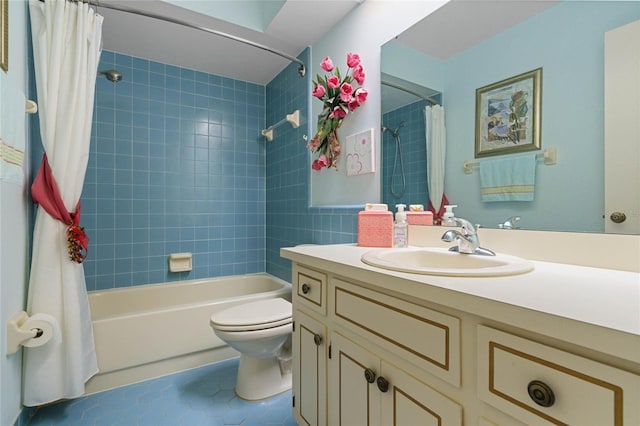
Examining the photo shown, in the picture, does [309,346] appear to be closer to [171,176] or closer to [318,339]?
[318,339]

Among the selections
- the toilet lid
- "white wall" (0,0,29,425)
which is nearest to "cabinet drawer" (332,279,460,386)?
the toilet lid

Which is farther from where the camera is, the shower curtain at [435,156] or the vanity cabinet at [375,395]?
the shower curtain at [435,156]

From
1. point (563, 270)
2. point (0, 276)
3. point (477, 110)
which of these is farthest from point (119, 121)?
point (563, 270)

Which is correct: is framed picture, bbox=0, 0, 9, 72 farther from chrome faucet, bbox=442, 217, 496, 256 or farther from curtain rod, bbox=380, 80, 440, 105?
chrome faucet, bbox=442, 217, 496, 256

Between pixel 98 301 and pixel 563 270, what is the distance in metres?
2.61

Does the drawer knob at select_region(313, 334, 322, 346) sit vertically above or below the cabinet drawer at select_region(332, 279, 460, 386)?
below

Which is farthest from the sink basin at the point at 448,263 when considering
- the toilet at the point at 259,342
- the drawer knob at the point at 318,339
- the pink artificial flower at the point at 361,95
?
the pink artificial flower at the point at 361,95

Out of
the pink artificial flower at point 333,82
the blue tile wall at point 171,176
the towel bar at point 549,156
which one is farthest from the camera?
the blue tile wall at point 171,176

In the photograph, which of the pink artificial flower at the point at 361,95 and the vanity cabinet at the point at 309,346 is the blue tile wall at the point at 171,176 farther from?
the vanity cabinet at the point at 309,346

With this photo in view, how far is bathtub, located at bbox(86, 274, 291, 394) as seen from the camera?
5.52ft

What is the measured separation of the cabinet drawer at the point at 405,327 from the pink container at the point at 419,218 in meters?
0.55

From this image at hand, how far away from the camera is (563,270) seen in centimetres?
81

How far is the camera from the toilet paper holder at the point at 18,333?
1.23 meters

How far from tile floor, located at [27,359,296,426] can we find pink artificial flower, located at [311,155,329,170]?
1.34 m
